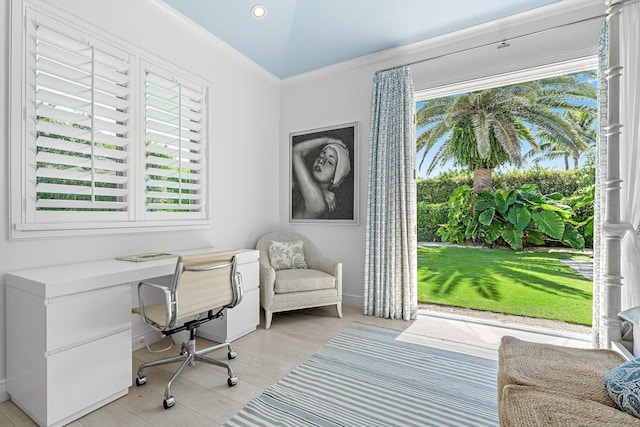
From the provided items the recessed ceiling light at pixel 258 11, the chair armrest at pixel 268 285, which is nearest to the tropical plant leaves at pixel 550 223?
the chair armrest at pixel 268 285

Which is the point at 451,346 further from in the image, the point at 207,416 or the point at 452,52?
the point at 452,52

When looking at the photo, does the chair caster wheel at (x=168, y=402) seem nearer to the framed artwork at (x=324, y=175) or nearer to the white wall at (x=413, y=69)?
the white wall at (x=413, y=69)

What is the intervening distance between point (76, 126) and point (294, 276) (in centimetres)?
220

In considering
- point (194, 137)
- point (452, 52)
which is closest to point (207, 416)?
point (194, 137)

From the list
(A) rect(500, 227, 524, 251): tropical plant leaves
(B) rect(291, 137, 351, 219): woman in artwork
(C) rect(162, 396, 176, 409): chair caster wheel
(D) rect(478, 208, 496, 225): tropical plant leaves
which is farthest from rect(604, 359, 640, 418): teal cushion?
(A) rect(500, 227, 524, 251): tropical plant leaves

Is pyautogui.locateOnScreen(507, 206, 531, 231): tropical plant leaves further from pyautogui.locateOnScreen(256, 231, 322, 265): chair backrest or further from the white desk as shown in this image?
the white desk

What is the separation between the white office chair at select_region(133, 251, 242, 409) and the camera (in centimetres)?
173

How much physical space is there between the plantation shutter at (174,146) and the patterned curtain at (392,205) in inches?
72.5

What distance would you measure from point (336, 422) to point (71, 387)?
1.44 meters

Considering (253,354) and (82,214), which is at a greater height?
(82,214)

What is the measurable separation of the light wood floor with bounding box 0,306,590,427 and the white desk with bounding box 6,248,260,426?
116 mm

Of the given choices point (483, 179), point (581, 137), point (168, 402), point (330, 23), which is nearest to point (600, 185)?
point (581, 137)

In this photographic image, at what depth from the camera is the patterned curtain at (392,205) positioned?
10.4 feet

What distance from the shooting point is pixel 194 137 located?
2955 mm
